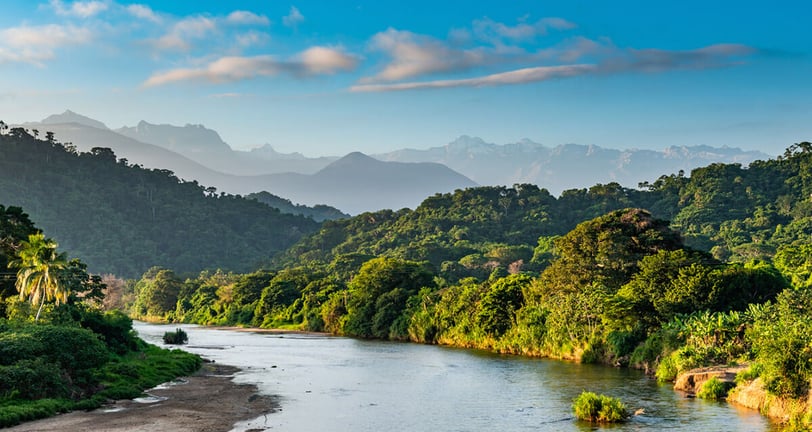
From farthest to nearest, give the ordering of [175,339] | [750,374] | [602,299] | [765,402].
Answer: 1. [175,339]
2. [602,299]
3. [750,374]
4. [765,402]

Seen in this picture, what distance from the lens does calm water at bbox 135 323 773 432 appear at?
3872 centimetres

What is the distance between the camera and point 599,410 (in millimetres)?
38781

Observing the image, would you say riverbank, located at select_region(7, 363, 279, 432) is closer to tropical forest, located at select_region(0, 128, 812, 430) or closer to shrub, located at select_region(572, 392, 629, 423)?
tropical forest, located at select_region(0, 128, 812, 430)

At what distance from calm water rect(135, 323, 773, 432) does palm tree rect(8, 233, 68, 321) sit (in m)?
15.2

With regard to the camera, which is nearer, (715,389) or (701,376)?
(715,389)

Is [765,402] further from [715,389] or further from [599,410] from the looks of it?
[599,410]

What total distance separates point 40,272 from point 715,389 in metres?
47.7

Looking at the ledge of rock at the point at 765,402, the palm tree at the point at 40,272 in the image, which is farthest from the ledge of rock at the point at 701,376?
the palm tree at the point at 40,272

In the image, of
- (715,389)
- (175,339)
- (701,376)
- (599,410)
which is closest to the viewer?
(599,410)

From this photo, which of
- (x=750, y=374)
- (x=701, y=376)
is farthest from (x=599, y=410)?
(x=701, y=376)

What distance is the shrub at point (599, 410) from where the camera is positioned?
1508 inches

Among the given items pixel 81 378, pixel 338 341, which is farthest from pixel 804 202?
pixel 81 378

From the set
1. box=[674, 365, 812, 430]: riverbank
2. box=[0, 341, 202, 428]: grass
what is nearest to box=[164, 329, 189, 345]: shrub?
box=[0, 341, 202, 428]: grass

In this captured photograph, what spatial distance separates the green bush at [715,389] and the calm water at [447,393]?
57.3 inches
